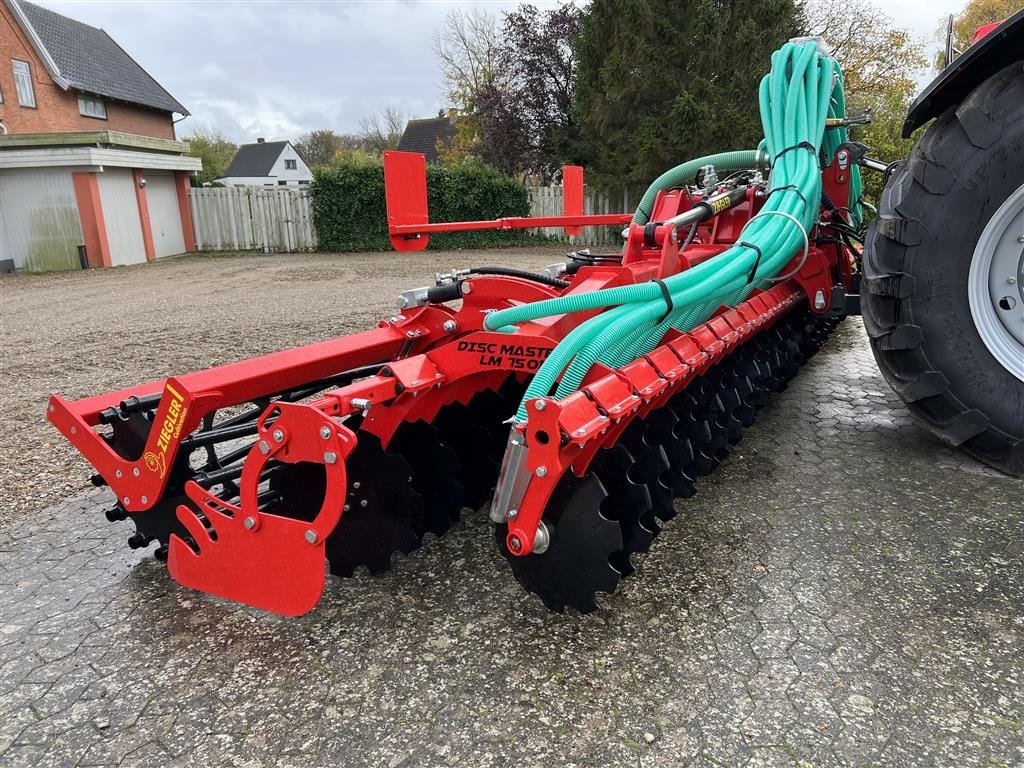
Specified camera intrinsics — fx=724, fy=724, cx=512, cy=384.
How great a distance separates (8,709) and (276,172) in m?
48.6

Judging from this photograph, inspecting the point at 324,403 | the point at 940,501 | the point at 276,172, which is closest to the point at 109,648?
the point at 324,403

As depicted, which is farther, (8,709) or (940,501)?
(940,501)

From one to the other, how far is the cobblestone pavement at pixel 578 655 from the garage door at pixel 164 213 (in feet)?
46.4

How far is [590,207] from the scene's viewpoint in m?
16.3

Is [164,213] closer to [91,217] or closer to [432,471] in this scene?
[91,217]

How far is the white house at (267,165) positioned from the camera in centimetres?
4534

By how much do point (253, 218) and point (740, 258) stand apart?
50.9ft

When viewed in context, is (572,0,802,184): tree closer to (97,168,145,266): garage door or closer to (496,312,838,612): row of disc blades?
(97,168,145,266): garage door

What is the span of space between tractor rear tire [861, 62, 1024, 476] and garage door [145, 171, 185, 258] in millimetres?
15115

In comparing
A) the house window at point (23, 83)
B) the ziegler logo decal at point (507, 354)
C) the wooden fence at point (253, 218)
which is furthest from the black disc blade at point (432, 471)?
the house window at point (23, 83)

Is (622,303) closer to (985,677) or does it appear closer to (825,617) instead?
(825,617)

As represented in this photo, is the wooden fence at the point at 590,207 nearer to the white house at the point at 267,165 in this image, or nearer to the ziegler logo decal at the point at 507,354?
the ziegler logo decal at the point at 507,354

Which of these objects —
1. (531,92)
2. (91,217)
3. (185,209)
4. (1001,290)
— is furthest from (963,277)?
(531,92)

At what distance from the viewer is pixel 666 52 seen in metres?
14.2
